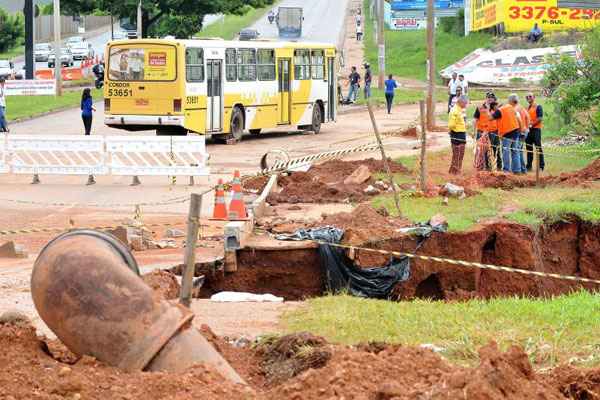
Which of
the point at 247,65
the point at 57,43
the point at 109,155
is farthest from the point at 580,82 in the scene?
the point at 57,43

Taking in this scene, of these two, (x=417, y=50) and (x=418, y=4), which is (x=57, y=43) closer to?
(x=417, y=50)

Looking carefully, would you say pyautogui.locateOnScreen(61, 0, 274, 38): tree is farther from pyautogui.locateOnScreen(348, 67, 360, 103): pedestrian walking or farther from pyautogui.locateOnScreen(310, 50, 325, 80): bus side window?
pyautogui.locateOnScreen(310, 50, 325, 80): bus side window

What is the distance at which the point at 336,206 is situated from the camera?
74.4 ft

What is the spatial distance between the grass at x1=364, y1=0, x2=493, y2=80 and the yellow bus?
2945 centimetres

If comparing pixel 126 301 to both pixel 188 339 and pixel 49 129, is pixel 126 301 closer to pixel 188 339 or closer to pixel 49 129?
pixel 188 339

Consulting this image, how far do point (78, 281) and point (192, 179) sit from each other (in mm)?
17714

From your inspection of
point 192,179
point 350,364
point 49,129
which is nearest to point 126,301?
point 350,364

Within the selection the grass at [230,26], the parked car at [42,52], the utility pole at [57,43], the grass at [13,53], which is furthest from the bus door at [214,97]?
the grass at [13,53]

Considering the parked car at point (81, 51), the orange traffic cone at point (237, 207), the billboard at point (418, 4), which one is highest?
the billboard at point (418, 4)

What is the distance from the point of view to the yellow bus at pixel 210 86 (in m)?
34.2

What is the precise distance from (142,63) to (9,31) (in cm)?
6107

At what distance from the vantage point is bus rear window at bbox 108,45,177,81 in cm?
3431

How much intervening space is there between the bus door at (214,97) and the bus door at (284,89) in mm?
3520

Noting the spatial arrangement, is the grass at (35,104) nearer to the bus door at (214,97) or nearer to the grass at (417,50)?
the bus door at (214,97)
